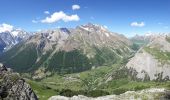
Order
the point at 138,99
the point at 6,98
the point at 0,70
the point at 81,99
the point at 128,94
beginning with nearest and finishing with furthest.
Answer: the point at 6,98, the point at 0,70, the point at 138,99, the point at 128,94, the point at 81,99

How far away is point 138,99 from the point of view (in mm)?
92688

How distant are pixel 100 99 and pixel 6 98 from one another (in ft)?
179

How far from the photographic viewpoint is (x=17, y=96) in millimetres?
54188

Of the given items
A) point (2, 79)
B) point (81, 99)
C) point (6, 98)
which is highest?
point (2, 79)

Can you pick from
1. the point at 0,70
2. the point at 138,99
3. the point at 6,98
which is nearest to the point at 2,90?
the point at 6,98

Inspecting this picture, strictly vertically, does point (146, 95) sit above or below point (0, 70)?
below

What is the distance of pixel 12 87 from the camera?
176 feet

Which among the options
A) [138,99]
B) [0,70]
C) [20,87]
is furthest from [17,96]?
[138,99]

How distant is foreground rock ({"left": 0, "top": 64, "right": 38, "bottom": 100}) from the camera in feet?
171

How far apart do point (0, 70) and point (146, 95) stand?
55896mm

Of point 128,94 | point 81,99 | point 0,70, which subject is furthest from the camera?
point 81,99

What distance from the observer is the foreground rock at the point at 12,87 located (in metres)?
52.0

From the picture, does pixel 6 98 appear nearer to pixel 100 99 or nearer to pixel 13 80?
pixel 13 80

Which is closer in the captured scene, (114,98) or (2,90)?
(2,90)
